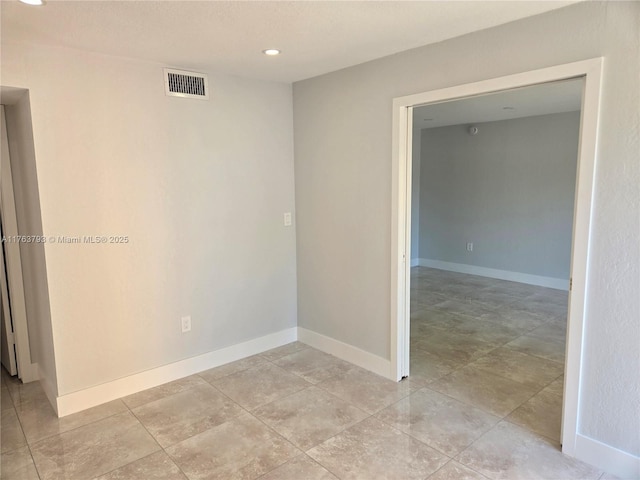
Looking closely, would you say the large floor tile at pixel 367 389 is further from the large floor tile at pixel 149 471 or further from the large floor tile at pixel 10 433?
the large floor tile at pixel 10 433

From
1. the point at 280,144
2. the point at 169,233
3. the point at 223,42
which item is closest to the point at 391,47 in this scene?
the point at 223,42

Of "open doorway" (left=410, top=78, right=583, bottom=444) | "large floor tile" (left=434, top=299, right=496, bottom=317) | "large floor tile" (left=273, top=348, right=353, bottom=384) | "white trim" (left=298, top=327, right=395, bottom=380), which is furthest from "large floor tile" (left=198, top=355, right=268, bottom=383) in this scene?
"large floor tile" (left=434, top=299, right=496, bottom=317)

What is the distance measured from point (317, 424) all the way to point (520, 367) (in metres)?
1.83

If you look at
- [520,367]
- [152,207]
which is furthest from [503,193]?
[152,207]

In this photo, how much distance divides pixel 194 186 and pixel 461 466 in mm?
2588

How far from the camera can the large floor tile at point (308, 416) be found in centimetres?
259

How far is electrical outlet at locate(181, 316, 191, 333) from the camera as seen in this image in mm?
3366

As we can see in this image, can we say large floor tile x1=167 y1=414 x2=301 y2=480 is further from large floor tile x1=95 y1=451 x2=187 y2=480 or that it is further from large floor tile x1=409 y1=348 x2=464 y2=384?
large floor tile x1=409 y1=348 x2=464 y2=384

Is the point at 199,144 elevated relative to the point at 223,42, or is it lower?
lower

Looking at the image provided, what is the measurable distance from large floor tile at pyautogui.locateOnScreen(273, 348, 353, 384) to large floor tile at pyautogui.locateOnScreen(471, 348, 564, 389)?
1.14 metres

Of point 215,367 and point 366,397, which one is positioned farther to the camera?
point 215,367

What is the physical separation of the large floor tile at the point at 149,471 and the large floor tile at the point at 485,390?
6.07 ft

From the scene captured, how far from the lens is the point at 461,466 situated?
2.29 meters

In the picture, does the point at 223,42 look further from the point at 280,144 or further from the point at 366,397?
the point at 366,397
